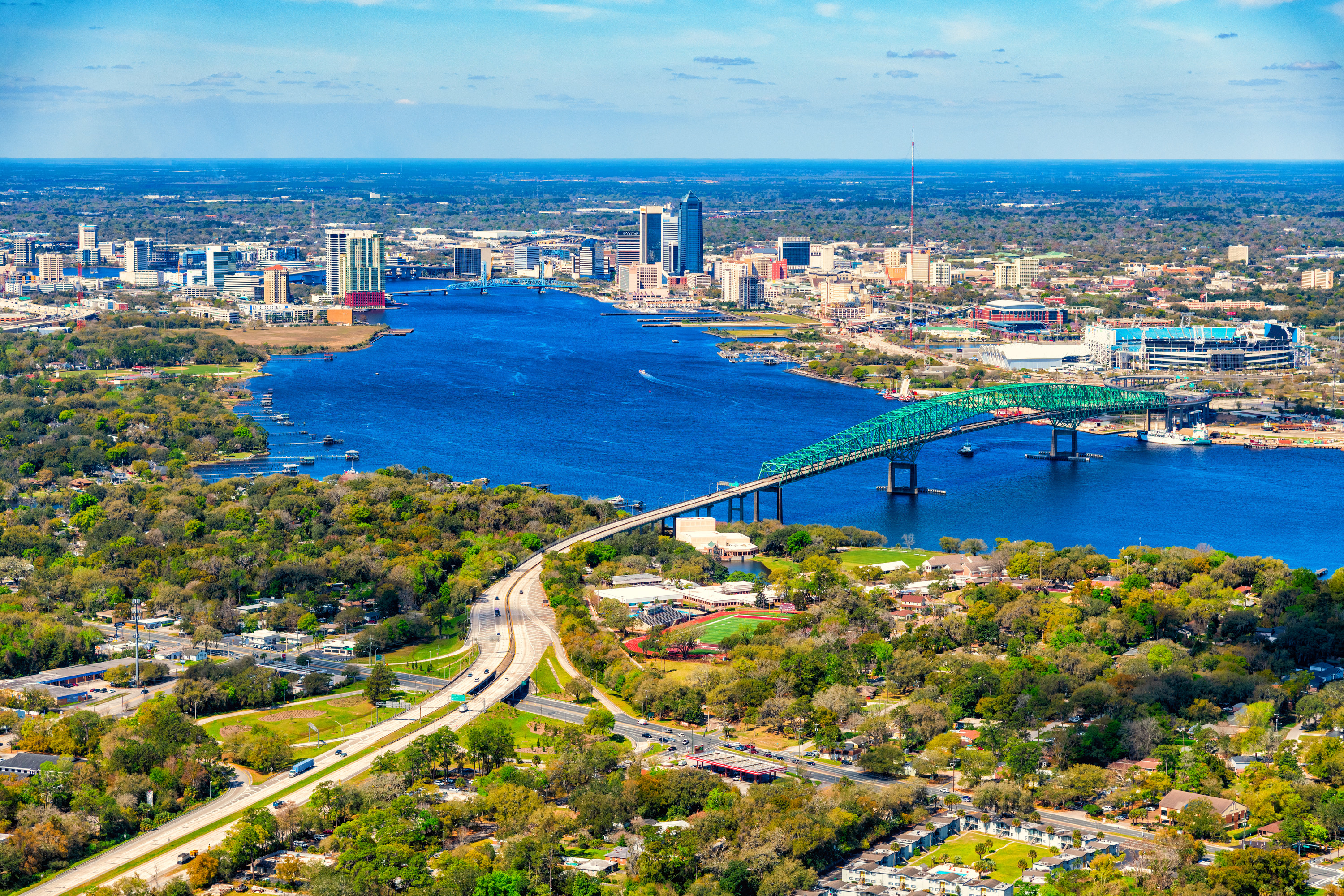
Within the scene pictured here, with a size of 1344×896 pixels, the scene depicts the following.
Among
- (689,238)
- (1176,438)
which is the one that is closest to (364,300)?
(689,238)

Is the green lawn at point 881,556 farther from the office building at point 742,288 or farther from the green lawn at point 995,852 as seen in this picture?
the office building at point 742,288

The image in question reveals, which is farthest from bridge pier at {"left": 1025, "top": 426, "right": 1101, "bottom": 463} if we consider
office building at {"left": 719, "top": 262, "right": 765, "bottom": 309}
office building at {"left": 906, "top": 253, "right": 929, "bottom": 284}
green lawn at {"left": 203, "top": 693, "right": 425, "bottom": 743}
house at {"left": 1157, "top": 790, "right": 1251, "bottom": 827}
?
office building at {"left": 906, "top": 253, "right": 929, "bottom": 284}

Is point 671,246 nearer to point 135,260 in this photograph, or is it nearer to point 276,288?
point 276,288

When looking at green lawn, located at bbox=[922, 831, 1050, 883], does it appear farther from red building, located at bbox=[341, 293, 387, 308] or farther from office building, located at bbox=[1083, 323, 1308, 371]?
red building, located at bbox=[341, 293, 387, 308]

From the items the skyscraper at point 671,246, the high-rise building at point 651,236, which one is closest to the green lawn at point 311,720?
the skyscraper at point 671,246

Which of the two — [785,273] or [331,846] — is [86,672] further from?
[785,273]
